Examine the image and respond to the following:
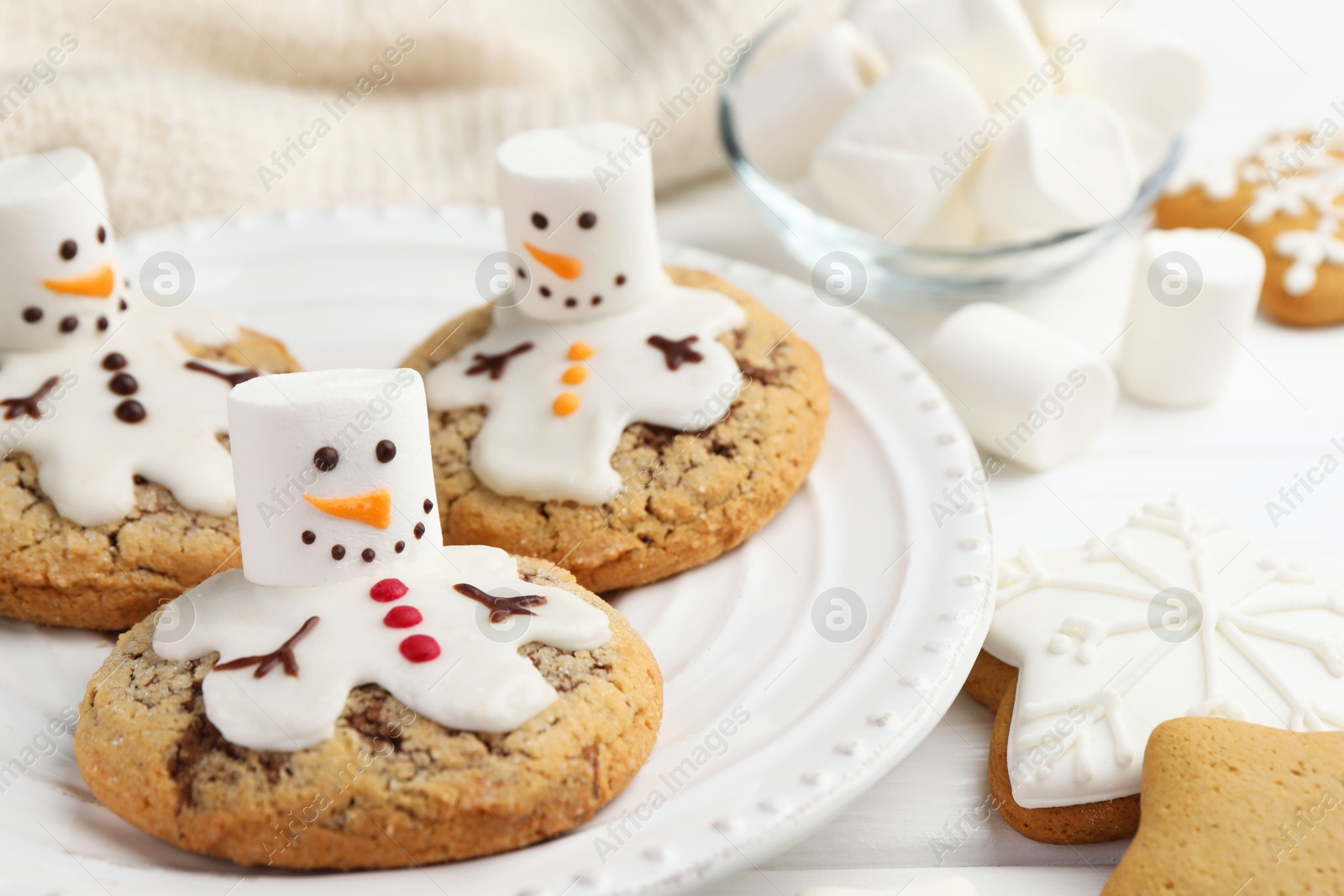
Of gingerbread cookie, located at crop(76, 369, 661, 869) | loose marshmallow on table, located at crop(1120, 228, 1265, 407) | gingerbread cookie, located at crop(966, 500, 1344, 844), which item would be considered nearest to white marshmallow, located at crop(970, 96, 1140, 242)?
loose marshmallow on table, located at crop(1120, 228, 1265, 407)

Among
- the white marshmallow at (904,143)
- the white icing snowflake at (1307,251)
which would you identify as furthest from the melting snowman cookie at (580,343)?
the white icing snowflake at (1307,251)

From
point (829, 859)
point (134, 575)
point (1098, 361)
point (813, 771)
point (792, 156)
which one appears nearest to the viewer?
point (813, 771)

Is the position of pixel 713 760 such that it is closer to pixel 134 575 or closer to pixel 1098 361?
pixel 134 575

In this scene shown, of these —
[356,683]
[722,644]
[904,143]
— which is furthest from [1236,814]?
[904,143]

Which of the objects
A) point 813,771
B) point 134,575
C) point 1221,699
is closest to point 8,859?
point 134,575

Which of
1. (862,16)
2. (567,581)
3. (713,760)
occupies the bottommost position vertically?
(713,760)

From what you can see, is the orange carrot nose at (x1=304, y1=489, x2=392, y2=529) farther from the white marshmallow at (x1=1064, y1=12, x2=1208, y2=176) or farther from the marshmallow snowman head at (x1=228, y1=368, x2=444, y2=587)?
the white marshmallow at (x1=1064, y1=12, x2=1208, y2=176)

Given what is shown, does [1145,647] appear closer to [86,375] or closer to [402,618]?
[402,618]
